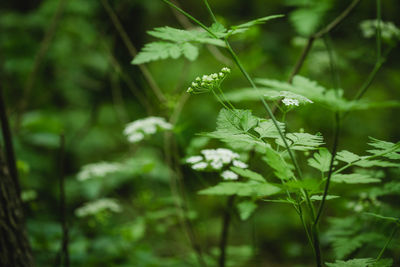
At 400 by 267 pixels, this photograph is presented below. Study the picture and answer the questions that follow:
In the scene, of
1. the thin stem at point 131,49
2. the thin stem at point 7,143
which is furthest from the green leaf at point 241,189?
the thin stem at point 131,49

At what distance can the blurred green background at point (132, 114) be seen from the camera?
246 centimetres

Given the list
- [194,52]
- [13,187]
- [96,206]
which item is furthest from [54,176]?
[194,52]

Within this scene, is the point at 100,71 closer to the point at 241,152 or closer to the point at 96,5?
the point at 96,5

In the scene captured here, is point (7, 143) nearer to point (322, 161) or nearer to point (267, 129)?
Result: point (267, 129)

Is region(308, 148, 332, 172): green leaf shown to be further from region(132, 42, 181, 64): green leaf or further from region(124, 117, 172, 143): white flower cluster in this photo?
region(124, 117, 172, 143): white flower cluster

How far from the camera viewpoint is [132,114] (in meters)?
5.50

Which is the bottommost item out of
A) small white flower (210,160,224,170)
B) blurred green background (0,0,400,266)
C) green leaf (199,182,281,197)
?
blurred green background (0,0,400,266)

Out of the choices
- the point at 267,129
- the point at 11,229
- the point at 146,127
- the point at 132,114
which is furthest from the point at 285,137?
the point at 132,114

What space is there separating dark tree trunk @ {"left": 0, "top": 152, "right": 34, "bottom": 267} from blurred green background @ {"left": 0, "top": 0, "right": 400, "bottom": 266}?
663mm

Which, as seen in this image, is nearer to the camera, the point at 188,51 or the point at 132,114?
the point at 188,51

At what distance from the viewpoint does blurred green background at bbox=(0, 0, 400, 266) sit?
97.0 inches

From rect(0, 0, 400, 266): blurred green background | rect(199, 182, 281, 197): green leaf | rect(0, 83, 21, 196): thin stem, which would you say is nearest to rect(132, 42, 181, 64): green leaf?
rect(199, 182, 281, 197): green leaf

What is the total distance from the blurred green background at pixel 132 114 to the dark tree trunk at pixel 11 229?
663 millimetres

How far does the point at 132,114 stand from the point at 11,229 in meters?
4.13
